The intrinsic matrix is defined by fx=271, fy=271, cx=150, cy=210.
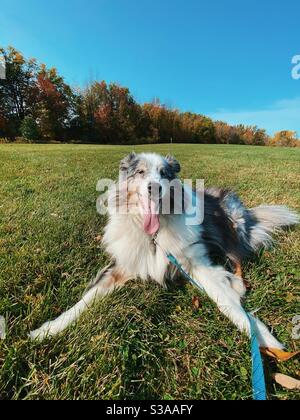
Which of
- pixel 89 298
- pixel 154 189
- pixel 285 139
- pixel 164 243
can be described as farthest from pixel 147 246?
pixel 285 139

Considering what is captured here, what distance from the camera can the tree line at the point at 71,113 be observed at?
95.1 ft

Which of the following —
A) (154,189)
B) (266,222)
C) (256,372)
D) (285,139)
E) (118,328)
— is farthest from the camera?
(285,139)

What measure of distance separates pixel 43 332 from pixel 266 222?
3288 millimetres

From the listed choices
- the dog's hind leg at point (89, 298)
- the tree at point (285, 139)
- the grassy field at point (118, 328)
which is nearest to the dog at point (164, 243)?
the dog's hind leg at point (89, 298)

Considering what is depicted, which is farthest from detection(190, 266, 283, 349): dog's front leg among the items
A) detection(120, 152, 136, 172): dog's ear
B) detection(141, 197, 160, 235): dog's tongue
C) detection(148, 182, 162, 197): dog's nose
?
detection(120, 152, 136, 172): dog's ear

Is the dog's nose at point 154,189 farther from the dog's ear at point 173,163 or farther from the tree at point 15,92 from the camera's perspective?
the tree at point 15,92

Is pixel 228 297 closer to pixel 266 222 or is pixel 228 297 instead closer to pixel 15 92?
pixel 266 222

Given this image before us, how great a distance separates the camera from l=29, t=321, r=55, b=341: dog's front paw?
1929mm

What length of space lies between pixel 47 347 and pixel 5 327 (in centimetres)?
36

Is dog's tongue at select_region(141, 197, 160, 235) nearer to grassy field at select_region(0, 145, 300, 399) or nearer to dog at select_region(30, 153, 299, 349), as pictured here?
dog at select_region(30, 153, 299, 349)

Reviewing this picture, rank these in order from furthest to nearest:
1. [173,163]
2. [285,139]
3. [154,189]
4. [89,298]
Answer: [285,139]
[173,163]
[154,189]
[89,298]

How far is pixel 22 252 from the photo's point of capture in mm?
2924

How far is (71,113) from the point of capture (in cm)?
3322

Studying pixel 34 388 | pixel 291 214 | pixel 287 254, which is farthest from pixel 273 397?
pixel 291 214
